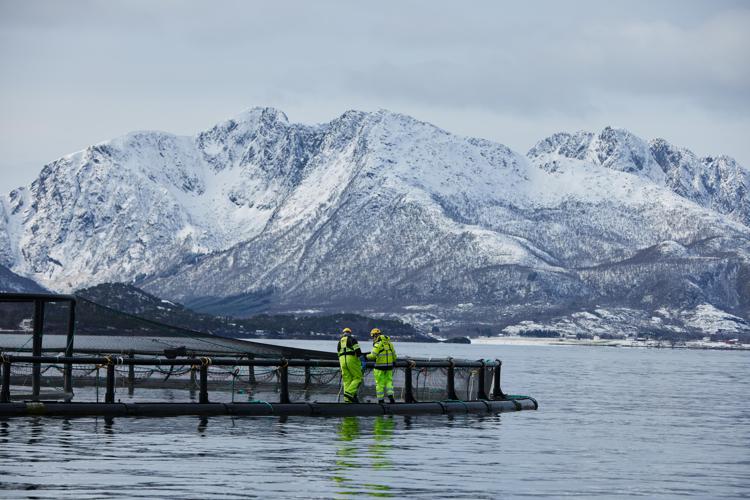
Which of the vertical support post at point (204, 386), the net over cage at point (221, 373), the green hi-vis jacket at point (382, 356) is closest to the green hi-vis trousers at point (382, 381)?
the net over cage at point (221, 373)

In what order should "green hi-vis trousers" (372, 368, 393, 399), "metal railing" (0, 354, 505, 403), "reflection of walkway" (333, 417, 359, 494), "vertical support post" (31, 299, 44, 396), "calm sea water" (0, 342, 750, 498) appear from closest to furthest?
"calm sea water" (0, 342, 750, 498) < "reflection of walkway" (333, 417, 359, 494) < "metal railing" (0, 354, 505, 403) < "vertical support post" (31, 299, 44, 396) < "green hi-vis trousers" (372, 368, 393, 399)

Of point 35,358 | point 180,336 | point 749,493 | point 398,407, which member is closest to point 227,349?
point 180,336

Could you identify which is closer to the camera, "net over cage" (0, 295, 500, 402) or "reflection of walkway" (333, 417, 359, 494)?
"reflection of walkway" (333, 417, 359, 494)

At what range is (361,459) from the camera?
32.3 m

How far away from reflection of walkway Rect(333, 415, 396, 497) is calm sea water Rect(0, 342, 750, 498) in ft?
0.12

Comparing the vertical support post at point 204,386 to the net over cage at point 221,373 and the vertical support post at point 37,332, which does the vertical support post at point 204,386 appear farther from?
the vertical support post at point 37,332

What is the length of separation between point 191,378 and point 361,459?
79.4 feet

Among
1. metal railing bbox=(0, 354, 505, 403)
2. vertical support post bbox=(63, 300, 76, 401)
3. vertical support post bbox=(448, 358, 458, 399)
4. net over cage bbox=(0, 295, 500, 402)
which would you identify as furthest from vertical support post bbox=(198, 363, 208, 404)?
vertical support post bbox=(448, 358, 458, 399)

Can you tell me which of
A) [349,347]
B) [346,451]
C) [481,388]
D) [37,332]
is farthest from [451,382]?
[346,451]

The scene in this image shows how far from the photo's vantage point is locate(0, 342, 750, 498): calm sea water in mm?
27047

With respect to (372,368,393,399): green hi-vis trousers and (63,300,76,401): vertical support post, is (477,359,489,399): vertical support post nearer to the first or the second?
(372,368,393,399): green hi-vis trousers

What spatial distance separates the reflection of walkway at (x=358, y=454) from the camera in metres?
27.2

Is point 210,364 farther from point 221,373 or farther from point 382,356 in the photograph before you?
point 221,373

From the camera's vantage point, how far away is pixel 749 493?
28.8 m
